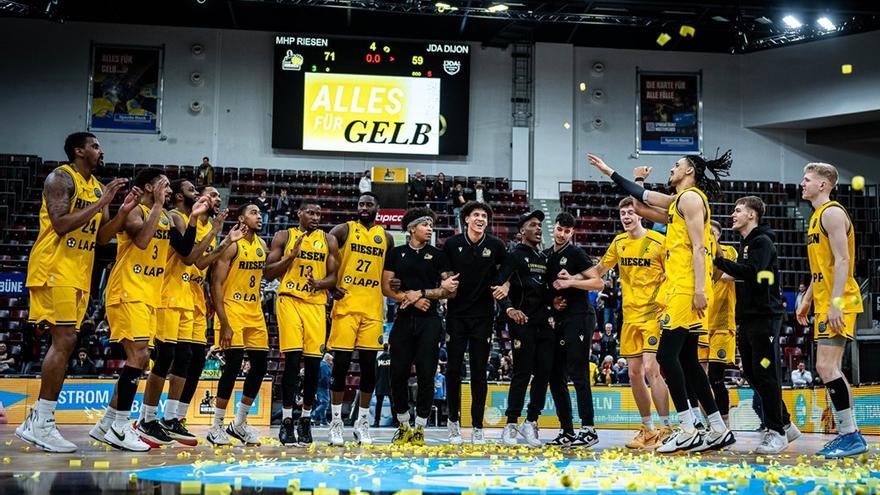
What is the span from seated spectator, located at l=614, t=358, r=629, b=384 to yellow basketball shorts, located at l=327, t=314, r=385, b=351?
9655 mm

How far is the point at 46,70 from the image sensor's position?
1115 inches

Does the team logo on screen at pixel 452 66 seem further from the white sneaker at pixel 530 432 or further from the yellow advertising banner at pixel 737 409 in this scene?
the white sneaker at pixel 530 432

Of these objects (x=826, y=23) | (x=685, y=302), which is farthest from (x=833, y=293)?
(x=826, y=23)

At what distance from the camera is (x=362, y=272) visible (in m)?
9.19

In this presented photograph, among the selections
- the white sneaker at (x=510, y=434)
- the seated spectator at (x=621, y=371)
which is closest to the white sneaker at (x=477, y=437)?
the white sneaker at (x=510, y=434)

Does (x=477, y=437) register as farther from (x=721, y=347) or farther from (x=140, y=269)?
(x=140, y=269)

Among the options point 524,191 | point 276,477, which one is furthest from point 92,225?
point 524,191

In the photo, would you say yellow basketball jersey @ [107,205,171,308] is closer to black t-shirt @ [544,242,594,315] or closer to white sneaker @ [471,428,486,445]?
white sneaker @ [471,428,486,445]

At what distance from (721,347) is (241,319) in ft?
17.0

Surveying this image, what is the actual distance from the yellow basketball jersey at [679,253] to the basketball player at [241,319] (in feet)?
13.4

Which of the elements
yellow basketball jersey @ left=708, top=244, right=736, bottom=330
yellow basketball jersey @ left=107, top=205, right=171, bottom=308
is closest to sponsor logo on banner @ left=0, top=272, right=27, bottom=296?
yellow basketball jersey @ left=107, top=205, right=171, bottom=308

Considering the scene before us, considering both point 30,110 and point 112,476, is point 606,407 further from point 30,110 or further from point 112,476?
point 30,110

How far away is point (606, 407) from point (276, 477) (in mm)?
10829

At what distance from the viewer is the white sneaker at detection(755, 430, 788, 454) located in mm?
8125
